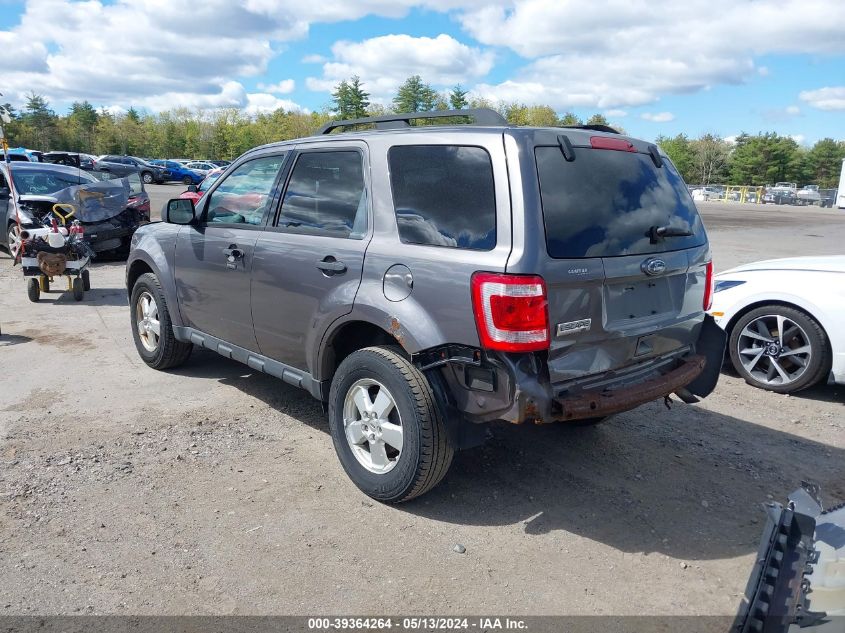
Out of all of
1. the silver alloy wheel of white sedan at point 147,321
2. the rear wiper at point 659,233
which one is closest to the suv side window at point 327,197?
the rear wiper at point 659,233

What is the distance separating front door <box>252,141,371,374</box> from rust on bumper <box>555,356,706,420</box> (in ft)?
4.33

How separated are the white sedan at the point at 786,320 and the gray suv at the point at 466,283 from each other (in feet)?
5.80

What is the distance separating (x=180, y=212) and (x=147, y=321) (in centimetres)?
125

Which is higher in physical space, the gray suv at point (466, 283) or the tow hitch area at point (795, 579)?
the gray suv at point (466, 283)

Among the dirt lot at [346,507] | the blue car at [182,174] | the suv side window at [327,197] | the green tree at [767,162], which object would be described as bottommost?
the dirt lot at [346,507]

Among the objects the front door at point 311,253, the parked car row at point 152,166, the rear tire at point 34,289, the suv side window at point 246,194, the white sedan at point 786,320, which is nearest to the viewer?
the front door at point 311,253

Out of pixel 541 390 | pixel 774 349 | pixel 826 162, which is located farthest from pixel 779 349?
pixel 826 162

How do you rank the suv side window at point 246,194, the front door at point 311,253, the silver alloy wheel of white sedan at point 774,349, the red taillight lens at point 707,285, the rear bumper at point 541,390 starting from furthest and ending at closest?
the silver alloy wheel of white sedan at point 774,349, the suv side window at point 246,194, the red taillight lens at point 707,285, the front door at point 311,253, the rear bumper at point 541,390

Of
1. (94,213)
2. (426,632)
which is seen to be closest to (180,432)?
(426,632)

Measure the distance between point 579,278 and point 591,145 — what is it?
786 mm

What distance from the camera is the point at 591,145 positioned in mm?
3537

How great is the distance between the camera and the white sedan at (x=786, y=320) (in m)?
5.39

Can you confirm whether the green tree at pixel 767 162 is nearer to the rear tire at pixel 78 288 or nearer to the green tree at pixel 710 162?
the green tree at pixel 710 162

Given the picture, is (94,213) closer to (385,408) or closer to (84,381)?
(84,381)
